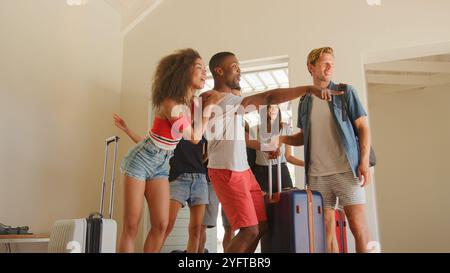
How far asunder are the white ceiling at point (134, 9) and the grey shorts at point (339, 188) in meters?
2.75

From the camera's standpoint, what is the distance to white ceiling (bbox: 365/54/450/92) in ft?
15.7

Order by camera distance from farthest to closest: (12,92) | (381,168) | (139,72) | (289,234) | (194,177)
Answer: (381,168) → (139,72) → (12,92) → (194,177) → (289,234)

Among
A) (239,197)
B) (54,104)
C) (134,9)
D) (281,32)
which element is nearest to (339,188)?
(239,197)

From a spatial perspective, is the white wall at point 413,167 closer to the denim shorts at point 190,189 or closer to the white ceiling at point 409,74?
the white ceiling at point 409,74

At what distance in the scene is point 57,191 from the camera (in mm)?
3402

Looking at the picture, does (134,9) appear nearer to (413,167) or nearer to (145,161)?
(145,161)

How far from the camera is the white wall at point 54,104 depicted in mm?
2971

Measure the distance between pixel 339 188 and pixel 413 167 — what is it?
389 cm

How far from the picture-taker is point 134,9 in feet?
13.8

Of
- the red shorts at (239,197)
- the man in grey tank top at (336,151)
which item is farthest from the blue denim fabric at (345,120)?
the red shorts at (239,197)

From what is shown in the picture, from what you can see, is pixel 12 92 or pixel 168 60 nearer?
pixel 168 60
